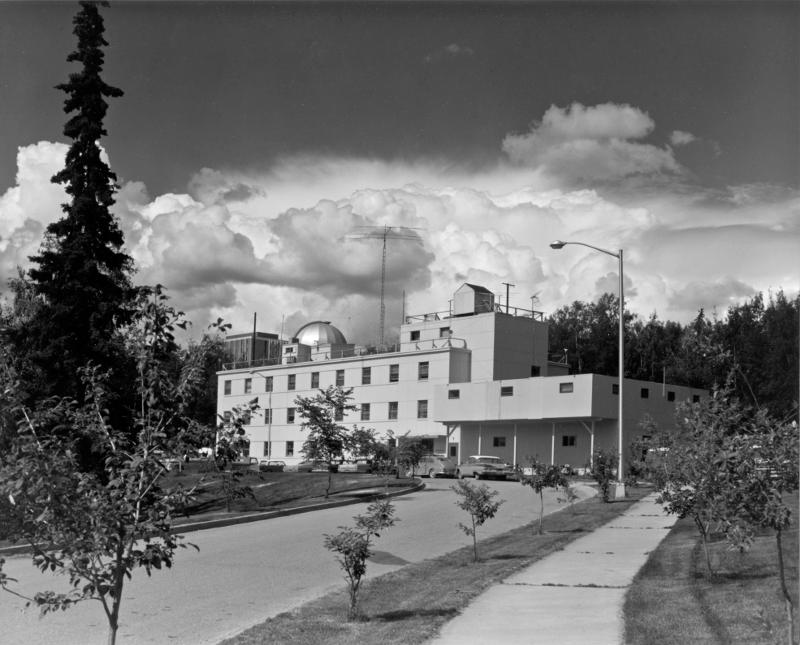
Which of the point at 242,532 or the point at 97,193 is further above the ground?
the point at 97,193

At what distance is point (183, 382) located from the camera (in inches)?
297

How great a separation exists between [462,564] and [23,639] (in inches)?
287

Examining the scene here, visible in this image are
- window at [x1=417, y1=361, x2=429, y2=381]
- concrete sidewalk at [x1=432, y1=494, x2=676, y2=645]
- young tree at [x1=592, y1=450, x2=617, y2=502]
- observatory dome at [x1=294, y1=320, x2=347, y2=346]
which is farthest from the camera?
observatory dome at [x1=294, y1=320, x2=347, y2=346]

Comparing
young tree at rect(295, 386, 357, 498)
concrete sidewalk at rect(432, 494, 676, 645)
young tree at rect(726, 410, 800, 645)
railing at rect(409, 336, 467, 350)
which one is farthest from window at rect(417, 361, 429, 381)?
young tree at rect(726, 410, 800, 645)

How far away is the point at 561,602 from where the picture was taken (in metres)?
10.5

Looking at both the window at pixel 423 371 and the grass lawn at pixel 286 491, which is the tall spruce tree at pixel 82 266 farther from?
the window at pixel 423 371

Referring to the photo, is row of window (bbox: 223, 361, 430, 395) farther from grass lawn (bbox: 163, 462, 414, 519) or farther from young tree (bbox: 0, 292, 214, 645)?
young tree (bbox: 0, 292, 214, 645)

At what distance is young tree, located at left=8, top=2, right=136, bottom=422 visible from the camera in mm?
28094

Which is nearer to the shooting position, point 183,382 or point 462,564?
point 183,382

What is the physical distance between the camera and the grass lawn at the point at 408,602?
364 inches

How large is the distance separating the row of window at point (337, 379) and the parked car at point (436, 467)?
14638 mm

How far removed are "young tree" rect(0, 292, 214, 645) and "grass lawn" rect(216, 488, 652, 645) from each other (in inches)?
112

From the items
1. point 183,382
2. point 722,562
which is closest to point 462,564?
point 722,562

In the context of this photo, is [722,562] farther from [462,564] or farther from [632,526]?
[632,526]
